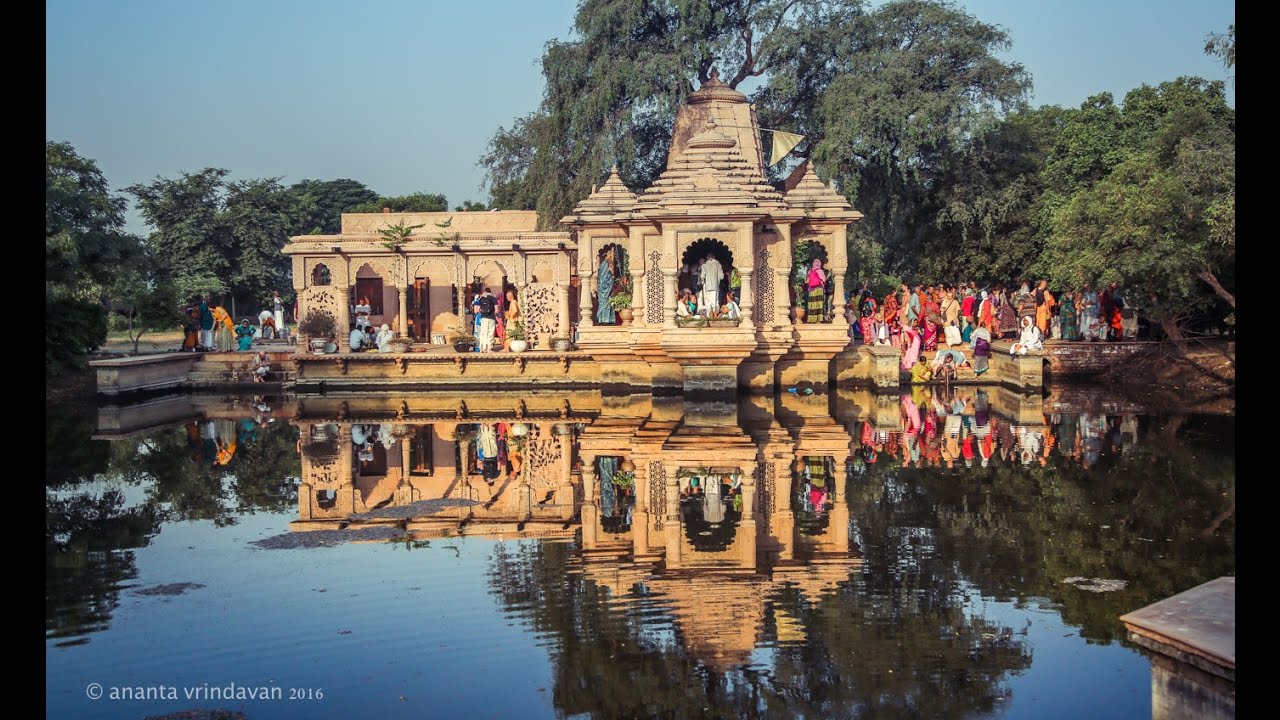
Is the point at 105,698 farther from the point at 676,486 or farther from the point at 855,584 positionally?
the point at 676,486

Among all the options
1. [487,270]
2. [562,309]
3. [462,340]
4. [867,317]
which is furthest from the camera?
[487,270]

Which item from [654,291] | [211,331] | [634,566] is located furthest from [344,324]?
[634,566]

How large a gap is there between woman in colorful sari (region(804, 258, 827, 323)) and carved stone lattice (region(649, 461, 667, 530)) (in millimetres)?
8335

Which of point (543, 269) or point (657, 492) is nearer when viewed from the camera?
A: point (657, 492)

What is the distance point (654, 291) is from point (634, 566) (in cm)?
1151

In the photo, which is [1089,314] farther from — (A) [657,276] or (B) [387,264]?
(B) [387,264]

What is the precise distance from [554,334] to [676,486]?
456 inches

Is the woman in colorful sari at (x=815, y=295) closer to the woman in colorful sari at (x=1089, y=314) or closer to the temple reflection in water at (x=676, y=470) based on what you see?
the temple reflection in water at (x=676, y=470)

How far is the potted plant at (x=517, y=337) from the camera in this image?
20875mm

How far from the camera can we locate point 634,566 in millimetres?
8023

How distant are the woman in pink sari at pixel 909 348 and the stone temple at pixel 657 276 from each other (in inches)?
49.5

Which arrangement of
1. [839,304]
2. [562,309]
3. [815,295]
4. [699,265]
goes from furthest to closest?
[562,309] → [699,265] → [815,295] → [839,304]

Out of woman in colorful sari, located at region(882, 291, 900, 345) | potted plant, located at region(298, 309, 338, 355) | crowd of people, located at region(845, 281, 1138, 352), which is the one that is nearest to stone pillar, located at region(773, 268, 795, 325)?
crowd of people, located at region(845, 281, 1138, 352)

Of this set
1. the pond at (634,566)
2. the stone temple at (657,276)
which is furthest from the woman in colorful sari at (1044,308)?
the pond at (634,566)
